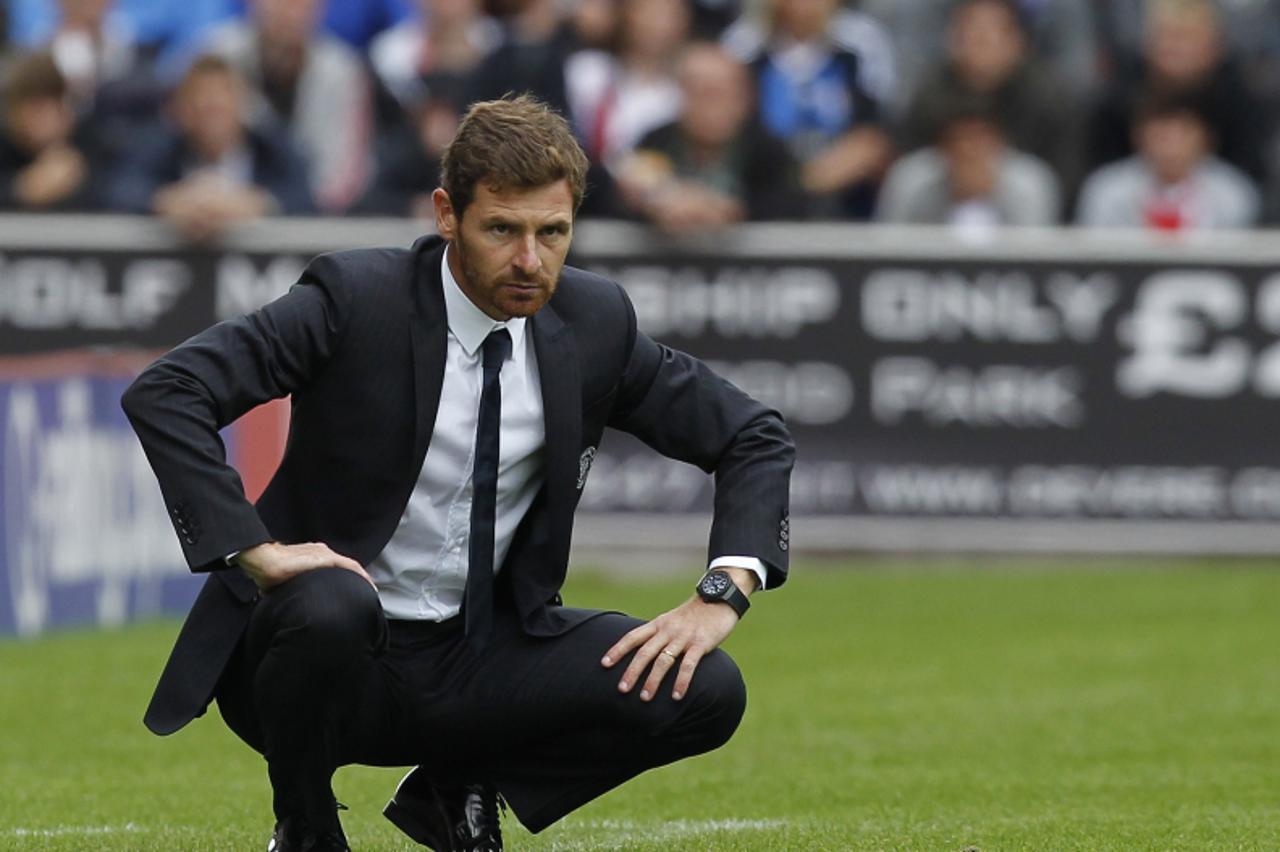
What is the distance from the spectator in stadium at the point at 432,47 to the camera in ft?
54.1

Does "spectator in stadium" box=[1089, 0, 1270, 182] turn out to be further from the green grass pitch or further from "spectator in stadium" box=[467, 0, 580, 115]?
"spectator in stadium" box=[467, 0, 580, 115]

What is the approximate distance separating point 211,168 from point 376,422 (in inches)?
416

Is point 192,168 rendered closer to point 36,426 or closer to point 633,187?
point 633,187

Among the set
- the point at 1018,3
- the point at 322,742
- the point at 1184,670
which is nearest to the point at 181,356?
the point at 322,742

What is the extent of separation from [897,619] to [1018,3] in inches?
235

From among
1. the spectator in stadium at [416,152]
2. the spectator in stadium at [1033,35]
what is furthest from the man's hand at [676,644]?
the spectator in stadium at [1033,35]

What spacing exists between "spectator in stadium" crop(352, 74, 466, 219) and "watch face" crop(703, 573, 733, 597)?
32.9 feet

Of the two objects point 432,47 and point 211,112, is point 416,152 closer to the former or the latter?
point 432,47

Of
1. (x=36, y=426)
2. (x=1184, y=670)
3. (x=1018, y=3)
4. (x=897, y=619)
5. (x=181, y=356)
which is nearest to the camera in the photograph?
(x=181, y=356)

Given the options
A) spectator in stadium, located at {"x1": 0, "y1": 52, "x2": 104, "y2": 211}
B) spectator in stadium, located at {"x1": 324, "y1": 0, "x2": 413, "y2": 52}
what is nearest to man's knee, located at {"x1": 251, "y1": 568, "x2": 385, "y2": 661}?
spectator in stadium, located at {"x1": 0, "y1": 52, "x2": 104, "y2": 211}

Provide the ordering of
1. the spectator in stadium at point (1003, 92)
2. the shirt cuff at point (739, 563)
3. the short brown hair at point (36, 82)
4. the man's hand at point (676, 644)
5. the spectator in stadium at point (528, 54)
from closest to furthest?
the man's hand at point (676, 644) → the shirt cuff at point (739, 563) → the spectator in stadium at point (528, 54) → the short brown hair at point (36, 82) → the spectator in stadium at point (1003, 92)

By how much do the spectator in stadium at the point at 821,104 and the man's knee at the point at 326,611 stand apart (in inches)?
439

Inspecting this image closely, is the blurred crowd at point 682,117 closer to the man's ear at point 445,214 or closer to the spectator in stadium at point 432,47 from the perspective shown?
the spectator in stadium at point 432,47

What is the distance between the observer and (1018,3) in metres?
17.6
